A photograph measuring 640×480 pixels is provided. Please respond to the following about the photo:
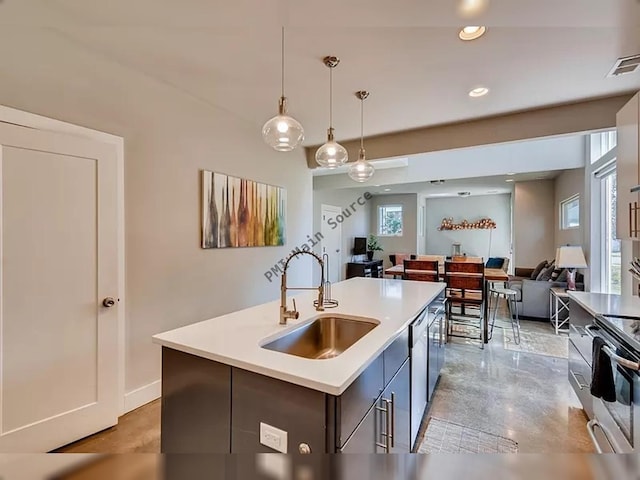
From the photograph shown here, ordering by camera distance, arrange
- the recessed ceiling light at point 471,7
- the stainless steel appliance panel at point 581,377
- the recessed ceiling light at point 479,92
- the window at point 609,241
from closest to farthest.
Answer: the recessed ceiling light at point 471,7, the stainless steel appliance panel at point 581,377, the recessed ceiling light at point 479,92, the window at point 609,241

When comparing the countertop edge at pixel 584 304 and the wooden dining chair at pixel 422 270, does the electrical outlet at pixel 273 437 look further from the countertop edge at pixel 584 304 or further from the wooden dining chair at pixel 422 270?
the wooden dining chair at pixel 422 270

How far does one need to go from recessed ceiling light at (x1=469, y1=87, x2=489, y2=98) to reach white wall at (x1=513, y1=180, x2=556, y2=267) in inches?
212

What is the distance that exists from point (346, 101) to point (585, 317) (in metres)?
2.57

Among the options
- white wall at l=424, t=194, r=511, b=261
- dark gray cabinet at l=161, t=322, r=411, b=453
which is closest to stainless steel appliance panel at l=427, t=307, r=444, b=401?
dark gray cabinet at l=161, t=322, r=411, b=453

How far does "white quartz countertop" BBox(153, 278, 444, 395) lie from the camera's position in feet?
3.49

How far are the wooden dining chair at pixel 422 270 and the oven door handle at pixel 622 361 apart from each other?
2588 mm

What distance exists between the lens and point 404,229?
9.41 meters

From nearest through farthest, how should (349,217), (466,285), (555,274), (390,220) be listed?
(466,285) < (555,274) < (349,217) < (390,220)

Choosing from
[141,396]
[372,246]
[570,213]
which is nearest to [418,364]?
[141,396]

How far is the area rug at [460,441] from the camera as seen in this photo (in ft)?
6.50

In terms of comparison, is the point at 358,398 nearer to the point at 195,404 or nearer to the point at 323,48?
the point at 195,404

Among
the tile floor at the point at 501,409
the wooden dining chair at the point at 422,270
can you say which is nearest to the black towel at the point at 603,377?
the tile floor at the point at 501,409

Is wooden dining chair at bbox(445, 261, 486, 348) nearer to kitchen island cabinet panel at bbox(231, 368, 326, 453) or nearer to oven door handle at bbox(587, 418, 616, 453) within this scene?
oven door handle at bbox(587, 418, 616, 453)

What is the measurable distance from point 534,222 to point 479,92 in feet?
18.3
